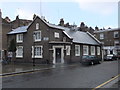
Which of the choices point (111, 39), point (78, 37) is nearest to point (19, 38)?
point (78, 37)

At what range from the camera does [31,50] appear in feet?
86.4

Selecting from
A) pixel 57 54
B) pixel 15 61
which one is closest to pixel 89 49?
pixel 57 54

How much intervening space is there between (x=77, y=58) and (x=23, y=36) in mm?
10714

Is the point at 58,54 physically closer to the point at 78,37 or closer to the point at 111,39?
the point at 78,37

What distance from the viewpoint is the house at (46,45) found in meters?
24.2

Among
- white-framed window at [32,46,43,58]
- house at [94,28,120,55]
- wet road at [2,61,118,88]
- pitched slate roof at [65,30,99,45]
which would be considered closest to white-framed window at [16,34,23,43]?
white-framed window at [32,46,43,58]

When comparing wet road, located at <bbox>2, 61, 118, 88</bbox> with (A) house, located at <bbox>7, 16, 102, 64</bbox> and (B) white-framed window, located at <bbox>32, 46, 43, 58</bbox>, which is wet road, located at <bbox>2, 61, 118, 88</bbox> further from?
(B) white-framed window, located at <bbox>32, 46, 43, 58</bbox>

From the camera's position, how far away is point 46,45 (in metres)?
24.4

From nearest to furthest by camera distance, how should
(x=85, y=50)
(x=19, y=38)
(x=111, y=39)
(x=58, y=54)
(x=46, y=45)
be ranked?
(x=46, y=45), (x=58, y=54), (x=19, y=38), (x=85, y=50), (x=111, y=39)

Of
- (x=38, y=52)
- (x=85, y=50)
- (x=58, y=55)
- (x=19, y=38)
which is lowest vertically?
(x=58, y=55)

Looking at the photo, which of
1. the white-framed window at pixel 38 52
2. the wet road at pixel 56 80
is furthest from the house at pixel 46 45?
the wet road at pixel 56 80

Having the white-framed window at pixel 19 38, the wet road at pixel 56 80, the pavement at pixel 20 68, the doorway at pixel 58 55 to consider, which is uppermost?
the white-framed window at pixel 19 38

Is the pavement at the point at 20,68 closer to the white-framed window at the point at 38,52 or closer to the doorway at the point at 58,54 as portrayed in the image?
the doorway at the point at 58,54

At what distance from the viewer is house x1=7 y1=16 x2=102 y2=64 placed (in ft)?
79.5
